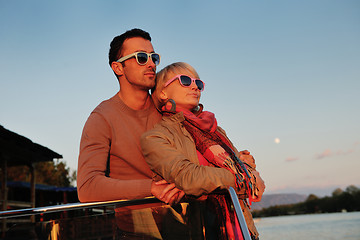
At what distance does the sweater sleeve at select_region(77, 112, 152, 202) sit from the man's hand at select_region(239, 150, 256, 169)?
702 mm

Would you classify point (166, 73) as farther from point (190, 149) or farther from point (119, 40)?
point (190, 149)

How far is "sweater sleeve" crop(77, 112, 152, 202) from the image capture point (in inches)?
71.1

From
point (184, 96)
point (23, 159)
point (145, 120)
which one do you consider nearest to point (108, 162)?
point (145, 120)

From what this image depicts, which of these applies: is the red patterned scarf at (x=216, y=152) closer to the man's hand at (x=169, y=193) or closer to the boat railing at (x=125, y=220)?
the boat railing at (x=125, y=220)

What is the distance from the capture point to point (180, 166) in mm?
1582

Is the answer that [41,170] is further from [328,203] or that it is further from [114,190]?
[328,203]

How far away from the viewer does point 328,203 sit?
88.6 meters

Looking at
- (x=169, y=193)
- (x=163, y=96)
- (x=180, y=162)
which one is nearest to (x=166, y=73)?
(x=163, y=96)

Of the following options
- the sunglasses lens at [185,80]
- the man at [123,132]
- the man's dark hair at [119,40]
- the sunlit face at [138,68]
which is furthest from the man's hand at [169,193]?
the man's dark hair at [119,40]

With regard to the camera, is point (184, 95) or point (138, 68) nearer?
point (184, 95)

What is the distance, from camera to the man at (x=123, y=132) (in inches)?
73.2

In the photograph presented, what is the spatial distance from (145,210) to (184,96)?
40.3 inches

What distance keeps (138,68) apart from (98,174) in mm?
931

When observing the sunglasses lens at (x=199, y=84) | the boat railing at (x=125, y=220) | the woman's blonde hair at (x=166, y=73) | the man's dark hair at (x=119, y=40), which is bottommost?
the boat railing at (x=125, y=220)
